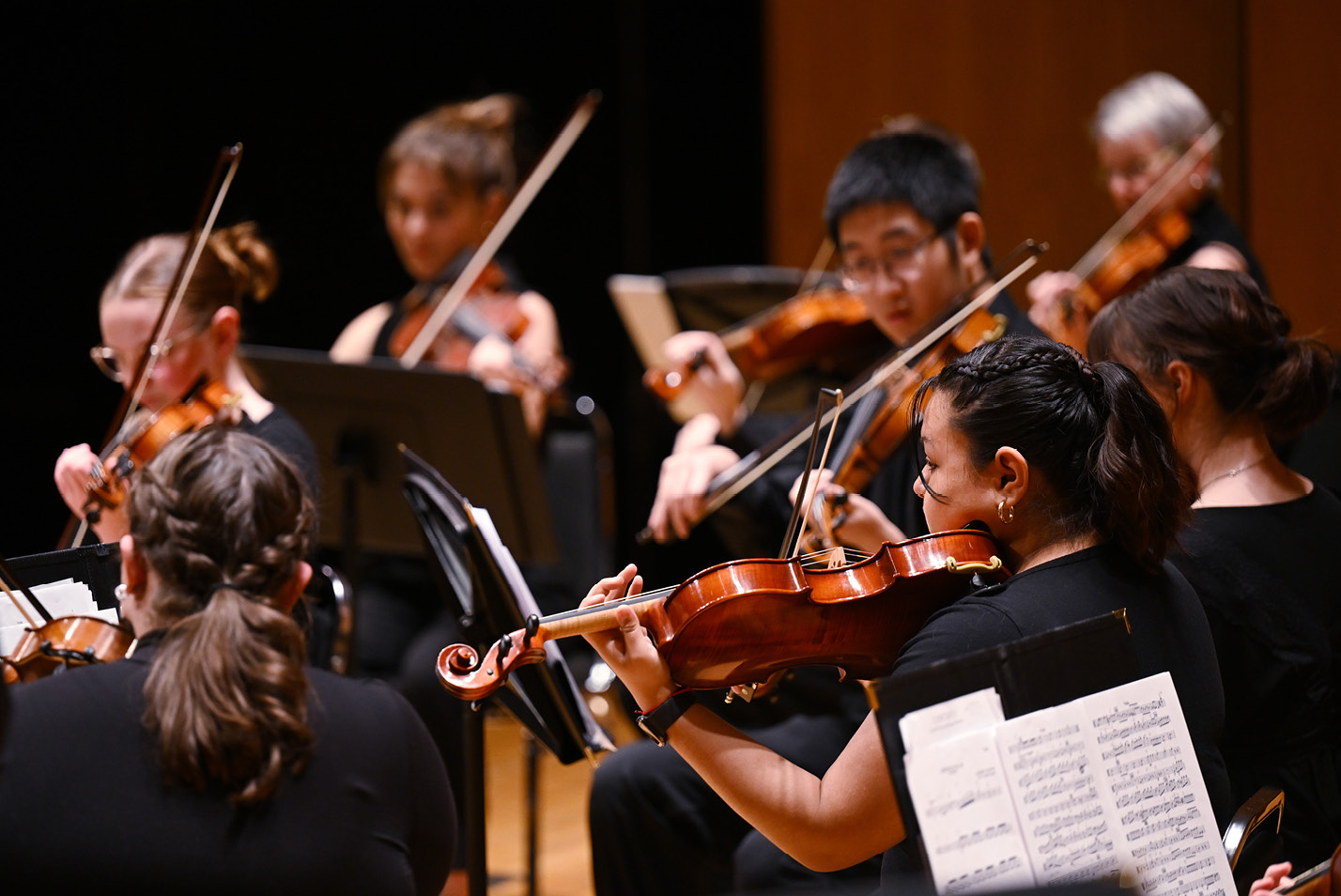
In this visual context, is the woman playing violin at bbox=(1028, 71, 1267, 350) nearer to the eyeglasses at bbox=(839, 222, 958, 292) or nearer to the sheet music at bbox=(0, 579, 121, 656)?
the eyeglasses at bbox=(839, 222, 958, 292)

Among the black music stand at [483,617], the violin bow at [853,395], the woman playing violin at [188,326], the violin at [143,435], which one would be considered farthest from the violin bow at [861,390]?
the violin at [143,435]

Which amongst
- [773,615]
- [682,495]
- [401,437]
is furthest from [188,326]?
A: [773,615]

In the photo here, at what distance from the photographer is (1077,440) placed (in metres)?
1.30

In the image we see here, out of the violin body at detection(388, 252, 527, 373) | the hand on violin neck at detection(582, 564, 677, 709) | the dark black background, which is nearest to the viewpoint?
the hand on violin neck at detection(582, 564, 677, 709)

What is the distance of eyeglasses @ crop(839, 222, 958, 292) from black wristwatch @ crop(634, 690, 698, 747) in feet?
3.44

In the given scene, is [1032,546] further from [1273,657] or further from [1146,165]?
[1146,165]

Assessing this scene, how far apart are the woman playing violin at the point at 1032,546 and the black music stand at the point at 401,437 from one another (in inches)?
41.1

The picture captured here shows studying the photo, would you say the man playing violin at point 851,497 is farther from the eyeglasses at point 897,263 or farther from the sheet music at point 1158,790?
the sheet music at point 1158,790

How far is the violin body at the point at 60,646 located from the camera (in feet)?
4.72

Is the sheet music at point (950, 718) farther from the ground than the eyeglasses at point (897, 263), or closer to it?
closer to it

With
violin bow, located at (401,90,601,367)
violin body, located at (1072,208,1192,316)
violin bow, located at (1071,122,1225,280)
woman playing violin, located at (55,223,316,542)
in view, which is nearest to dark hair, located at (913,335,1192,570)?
woman playing violin, located at (55,223,316,542)

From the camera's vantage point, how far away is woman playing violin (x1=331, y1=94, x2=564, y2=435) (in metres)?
3.21

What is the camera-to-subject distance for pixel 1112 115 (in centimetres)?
289

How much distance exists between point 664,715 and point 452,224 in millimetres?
2230
